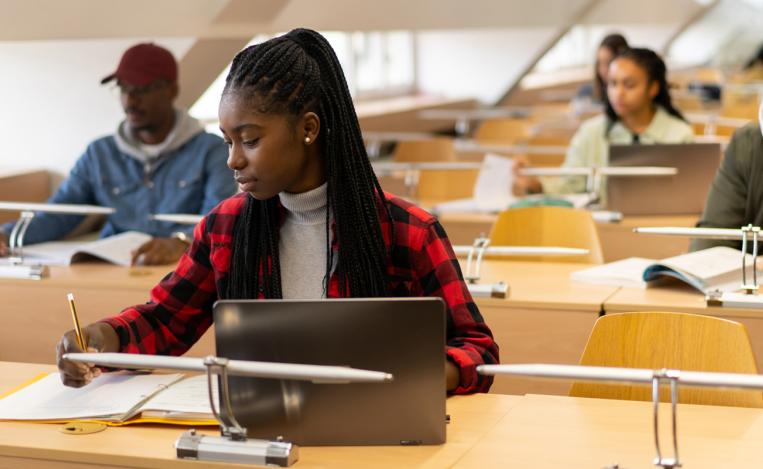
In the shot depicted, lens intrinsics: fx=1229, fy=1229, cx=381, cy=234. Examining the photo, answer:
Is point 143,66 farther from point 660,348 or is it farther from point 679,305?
point 660,348

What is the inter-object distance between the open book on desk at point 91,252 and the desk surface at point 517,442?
1654mm

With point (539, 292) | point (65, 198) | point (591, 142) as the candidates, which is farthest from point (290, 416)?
point (591, 142)

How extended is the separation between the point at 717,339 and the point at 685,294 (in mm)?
890

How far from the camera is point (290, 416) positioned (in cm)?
174

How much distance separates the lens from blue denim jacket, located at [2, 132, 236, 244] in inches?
150

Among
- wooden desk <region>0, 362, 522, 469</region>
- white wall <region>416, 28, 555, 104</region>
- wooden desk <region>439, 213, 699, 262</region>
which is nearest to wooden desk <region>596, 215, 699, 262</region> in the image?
wooden desk <region>439, 213, 699, 262</region>

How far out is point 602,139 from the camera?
4.84 m

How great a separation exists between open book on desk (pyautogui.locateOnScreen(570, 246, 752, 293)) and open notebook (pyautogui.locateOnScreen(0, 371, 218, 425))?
4.60 ft

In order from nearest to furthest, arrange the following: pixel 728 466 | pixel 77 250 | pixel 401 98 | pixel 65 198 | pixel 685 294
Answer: pixel 728 466
pixel 685 294
pixel 77 250
pixel 65 198
pixel 401 98

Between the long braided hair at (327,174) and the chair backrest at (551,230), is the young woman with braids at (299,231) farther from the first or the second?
the chair backrest at (551,230)

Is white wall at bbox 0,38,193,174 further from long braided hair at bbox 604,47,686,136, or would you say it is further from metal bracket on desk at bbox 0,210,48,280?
long braided hair at bbox 604,47,686,136

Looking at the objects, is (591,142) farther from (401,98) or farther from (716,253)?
(401,98)

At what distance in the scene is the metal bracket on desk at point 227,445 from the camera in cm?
168

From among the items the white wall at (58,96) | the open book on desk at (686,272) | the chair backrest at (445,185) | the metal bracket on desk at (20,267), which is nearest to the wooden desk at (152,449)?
the open book on desk at (686,272)
